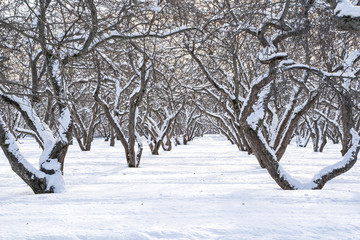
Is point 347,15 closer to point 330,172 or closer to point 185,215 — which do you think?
point 185,215

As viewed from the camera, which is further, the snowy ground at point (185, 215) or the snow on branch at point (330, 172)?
the snow on branch at point (330, 172)

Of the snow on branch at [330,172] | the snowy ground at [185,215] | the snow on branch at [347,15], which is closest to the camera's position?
the snowy ground at [185,215]

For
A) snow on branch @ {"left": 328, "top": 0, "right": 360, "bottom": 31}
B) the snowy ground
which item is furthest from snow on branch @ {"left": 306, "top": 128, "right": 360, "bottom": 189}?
snow on branch @ {"left": 328, "top": 0, "right": 360, "bottom": 31}

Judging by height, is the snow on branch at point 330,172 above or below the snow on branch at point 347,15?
below

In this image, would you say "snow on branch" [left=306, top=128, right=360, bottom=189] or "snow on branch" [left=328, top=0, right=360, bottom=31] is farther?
"snow on branch" [left=306, top=128, right=360, bottom=189]

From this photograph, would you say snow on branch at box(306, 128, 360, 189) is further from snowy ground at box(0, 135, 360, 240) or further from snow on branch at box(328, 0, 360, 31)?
snow on branch at box(328, 0, 360, 31)

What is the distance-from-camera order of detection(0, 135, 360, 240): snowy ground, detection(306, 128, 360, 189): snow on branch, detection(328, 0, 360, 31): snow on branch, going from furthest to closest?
detection(306, 128, 360, 189): snow on branch → detection(328, 0, 360, 31): snow on branch → detection(0, 135, 360, 240): snowy ground

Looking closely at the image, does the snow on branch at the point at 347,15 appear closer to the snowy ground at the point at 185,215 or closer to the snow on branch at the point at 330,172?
the snowy ground at the point at 185,215

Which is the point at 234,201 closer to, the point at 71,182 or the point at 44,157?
the point at 44,157

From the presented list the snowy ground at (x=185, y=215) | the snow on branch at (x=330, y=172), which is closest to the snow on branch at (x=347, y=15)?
the snowy ground at (x=185, y=215)

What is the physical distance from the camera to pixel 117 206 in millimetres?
4820

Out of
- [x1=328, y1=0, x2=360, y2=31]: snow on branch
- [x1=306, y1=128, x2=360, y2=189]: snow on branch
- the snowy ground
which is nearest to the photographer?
the snowy ground

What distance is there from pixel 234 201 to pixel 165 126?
1354 cm

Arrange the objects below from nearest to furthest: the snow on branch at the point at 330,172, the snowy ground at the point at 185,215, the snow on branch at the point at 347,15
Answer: the snowy ground at the point at 185,215, the snow on branch at the point at 347,15, the snow on branch at the point at 330,172
